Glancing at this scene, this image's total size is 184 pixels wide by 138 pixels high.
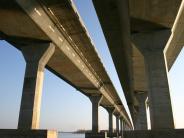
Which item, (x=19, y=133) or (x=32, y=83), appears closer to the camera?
(x=19, y=133)

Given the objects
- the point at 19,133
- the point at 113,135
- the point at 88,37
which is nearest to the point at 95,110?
the point at 113,135

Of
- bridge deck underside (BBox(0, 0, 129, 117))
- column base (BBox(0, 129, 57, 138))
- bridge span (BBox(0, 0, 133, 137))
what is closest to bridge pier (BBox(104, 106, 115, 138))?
bridge deck underside (BBox(0, 0, 129, 117))

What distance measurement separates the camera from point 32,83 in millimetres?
24500

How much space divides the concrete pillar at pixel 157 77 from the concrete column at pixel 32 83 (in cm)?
1070

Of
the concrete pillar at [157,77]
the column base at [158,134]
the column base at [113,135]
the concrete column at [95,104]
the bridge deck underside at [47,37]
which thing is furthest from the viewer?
the column base at [113,135]

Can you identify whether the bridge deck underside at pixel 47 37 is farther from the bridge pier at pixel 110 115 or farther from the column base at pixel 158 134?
the bridge pier at pixel 110 115

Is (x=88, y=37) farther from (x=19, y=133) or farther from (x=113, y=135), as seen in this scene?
(x=113, y=135)

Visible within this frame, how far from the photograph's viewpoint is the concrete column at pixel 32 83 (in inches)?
914

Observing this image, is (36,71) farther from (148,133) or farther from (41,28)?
(148,133)

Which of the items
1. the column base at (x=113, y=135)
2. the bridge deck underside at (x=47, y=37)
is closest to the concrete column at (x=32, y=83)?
the bridge deck underside at (x=47, y=37)

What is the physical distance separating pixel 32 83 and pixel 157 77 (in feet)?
43.5

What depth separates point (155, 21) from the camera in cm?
2147

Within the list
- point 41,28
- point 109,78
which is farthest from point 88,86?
point 41,28

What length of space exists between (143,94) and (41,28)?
40.1m
